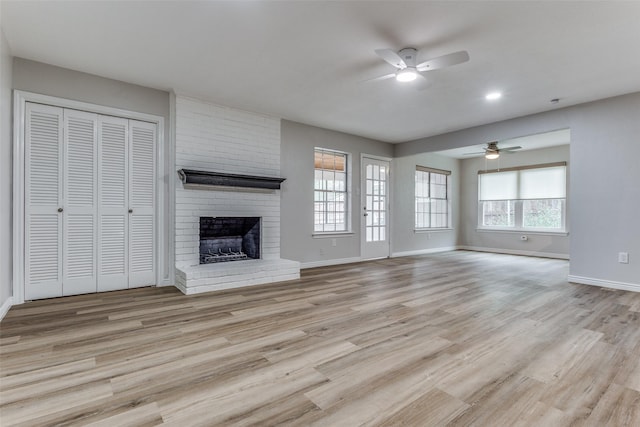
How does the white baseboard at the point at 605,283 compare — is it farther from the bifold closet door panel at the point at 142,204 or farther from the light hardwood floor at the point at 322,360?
the bifold closet door panel at the point at 142,204

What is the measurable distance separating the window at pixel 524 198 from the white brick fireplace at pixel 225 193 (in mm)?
6180

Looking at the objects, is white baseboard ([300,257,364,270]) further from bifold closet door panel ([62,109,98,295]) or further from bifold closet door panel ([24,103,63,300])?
bifold closet door panel ([24,103,63,300])

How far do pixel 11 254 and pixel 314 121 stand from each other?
14.2ft

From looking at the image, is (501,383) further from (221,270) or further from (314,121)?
(314,121)

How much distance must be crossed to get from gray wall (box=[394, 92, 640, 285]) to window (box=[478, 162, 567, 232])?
10.5 ft

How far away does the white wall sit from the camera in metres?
4.28

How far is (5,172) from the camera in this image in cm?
306

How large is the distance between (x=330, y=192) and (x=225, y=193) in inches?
85.5

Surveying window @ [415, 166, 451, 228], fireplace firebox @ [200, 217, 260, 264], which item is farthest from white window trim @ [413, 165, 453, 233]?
fireplace firebox @ [200, 217, 260, 264]

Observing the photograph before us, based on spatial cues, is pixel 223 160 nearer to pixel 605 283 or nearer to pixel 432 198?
pixel 605 283

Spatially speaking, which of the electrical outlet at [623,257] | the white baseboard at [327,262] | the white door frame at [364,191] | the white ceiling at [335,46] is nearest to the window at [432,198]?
the white door frame at [364,191]

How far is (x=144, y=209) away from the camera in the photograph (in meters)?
4.06

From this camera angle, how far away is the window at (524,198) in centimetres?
721

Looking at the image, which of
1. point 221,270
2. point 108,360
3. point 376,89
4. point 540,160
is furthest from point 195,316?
point 540,160
